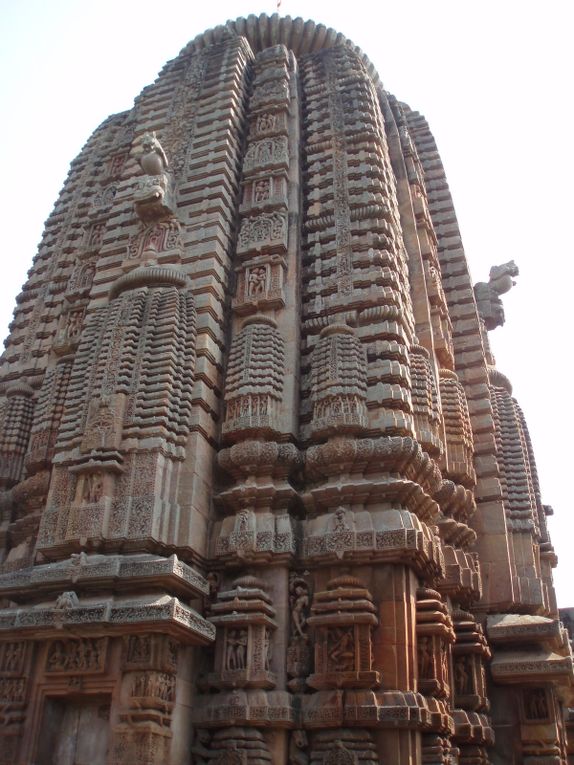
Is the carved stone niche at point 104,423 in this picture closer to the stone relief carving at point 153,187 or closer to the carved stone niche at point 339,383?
the carved stone niche at point 339,383

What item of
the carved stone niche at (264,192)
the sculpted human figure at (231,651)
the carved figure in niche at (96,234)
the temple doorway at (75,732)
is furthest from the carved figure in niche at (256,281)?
the temple doorway at (75,732)

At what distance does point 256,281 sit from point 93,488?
5859 millimetres

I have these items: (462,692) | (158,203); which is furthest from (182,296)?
(462,692)

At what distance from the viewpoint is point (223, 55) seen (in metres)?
21.0

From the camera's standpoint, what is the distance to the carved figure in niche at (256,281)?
15336 mm

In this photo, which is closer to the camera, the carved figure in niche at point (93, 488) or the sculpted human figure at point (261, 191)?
the carved figure in niche at point (93, 488)

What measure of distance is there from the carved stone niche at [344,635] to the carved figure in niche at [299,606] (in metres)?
0.27

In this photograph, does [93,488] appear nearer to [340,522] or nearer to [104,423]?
[104,423]

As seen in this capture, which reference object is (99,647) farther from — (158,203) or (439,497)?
(158,203)

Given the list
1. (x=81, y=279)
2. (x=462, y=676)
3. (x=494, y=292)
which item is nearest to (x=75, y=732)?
(x=462, y=676)

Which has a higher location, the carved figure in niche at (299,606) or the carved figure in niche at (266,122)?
the carved figure in niche at (266,122)

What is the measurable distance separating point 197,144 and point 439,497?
10362 millimetres

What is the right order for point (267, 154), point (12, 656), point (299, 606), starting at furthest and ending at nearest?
point (267, 154), point (299, 606), point (12, 656)

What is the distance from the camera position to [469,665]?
13250 millimetres
